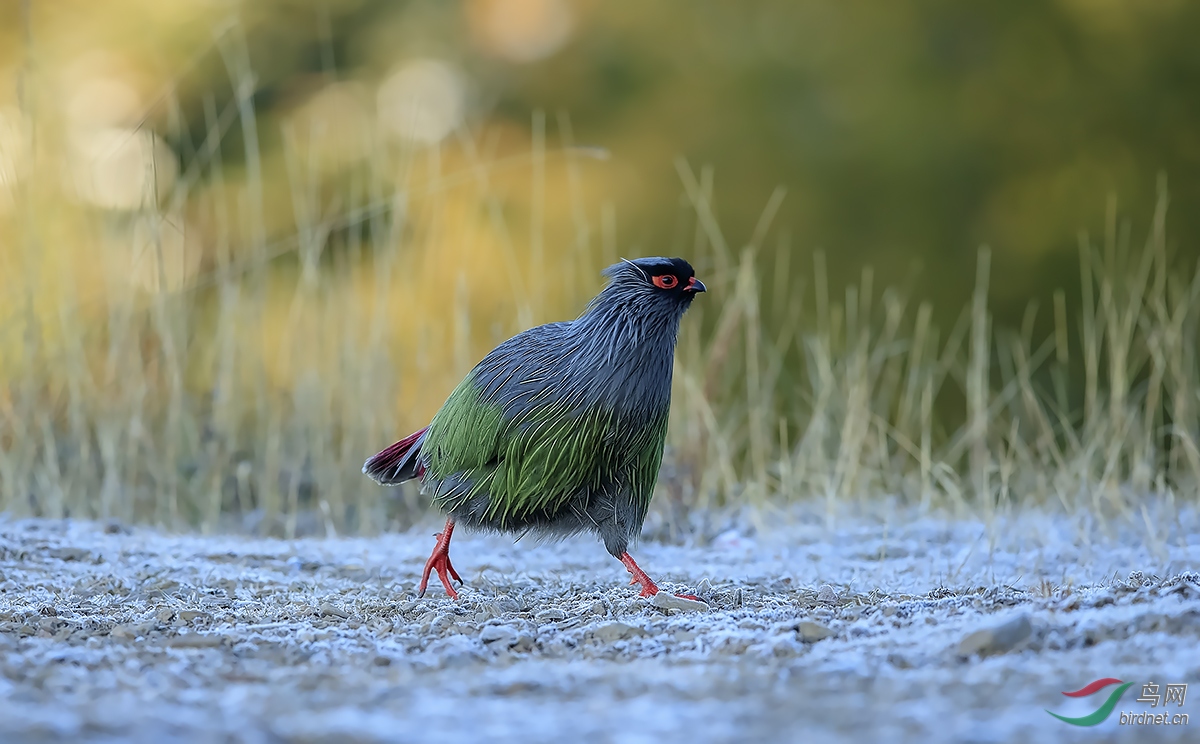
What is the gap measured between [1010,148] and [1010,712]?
9388 millimetres

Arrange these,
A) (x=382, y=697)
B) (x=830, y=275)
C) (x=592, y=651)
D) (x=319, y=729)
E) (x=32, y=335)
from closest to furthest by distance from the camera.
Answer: (x=319, y=729), (x=382, y=697), (x=592, y=651), (x=32, y=335), (x=830, y=275)

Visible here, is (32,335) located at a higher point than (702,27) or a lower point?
lower

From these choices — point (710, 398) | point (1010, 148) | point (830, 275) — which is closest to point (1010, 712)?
point (710, 398)

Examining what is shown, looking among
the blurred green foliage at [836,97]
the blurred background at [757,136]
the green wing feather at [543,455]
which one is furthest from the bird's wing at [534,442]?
the blurred green foliage at [836,97]

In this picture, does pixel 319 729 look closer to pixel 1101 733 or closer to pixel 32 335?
pixel 1101 733

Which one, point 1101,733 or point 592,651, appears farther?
point 592,651

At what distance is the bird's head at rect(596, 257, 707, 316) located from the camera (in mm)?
3910

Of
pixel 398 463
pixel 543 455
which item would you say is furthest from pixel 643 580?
pixel 398 463

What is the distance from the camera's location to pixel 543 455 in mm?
3668

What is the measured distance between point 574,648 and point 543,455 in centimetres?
97

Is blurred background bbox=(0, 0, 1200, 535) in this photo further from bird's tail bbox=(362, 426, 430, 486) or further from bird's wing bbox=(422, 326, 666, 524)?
bird's wing bbox=(422, 326, 666, 524)

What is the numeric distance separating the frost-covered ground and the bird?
25 centimetres

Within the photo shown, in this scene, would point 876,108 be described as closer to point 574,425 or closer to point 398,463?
point 398,463

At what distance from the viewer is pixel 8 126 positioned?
5125 millimetres
